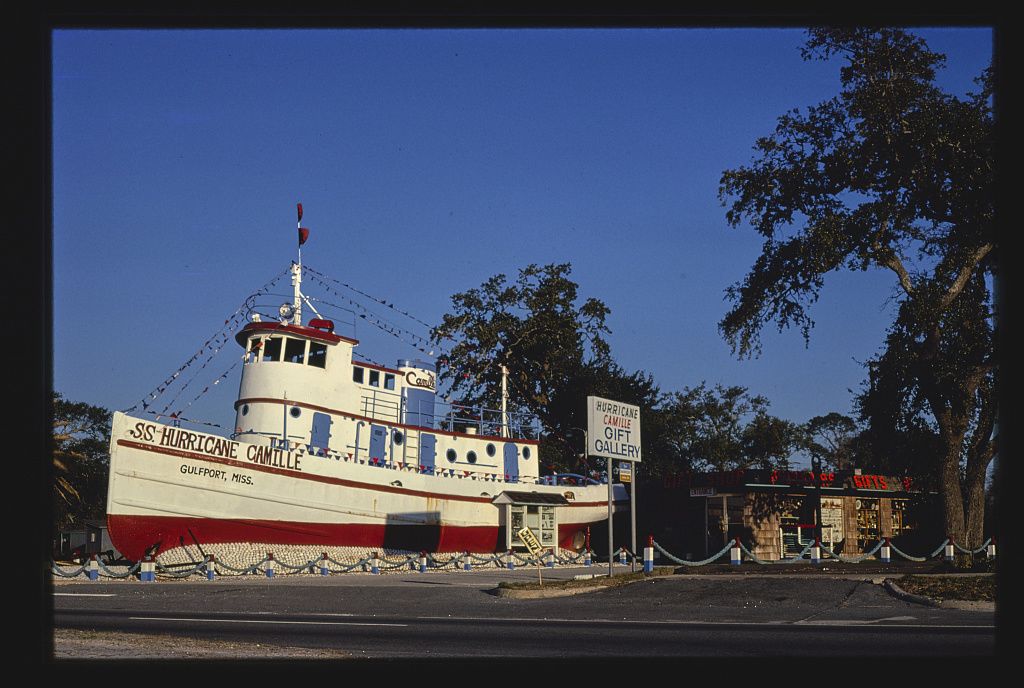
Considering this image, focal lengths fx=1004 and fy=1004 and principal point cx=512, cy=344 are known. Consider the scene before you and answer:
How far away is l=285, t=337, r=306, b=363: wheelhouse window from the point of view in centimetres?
3753

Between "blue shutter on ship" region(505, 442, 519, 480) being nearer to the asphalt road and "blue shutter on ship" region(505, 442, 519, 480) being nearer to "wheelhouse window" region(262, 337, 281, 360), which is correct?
"wheelhouse window" region(262, 337, 281, 360)

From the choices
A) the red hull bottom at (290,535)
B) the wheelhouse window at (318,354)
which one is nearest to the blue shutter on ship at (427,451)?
the red hull bottom at (290,535)

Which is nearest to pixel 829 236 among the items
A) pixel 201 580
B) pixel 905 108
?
pixel 905 108

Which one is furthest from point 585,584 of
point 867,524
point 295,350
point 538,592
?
point 867,524

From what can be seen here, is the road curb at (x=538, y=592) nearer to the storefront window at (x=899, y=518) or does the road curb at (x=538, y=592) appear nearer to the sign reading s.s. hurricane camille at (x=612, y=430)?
the sign reading s.s. hurricane camille at (x=612, y=430)

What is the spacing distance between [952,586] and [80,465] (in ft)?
178

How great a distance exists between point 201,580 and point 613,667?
2289 cm

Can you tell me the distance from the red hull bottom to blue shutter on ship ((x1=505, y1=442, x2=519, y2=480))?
8.37ft

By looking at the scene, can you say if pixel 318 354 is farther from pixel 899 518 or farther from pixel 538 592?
pixel 899 518

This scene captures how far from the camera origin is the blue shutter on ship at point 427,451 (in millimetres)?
41625

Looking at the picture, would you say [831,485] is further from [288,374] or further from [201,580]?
[201,580]

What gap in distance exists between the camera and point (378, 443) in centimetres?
4003

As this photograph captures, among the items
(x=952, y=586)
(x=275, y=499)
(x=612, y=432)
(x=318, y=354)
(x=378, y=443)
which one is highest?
(x=318, y=354)

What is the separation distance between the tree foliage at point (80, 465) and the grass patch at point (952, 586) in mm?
38814
